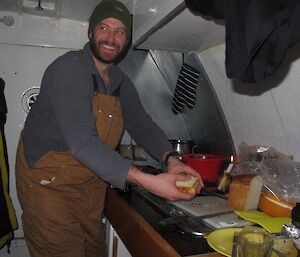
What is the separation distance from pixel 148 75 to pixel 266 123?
887 mm

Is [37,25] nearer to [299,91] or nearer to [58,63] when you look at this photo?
[58,63]

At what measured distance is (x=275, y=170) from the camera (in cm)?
120

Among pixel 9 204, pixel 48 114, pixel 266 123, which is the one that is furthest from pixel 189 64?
pixel 9 204

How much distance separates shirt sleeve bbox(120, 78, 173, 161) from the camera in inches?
62.9

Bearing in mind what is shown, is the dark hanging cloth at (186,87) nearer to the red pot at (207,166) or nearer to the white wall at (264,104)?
the white wall at (264,104)

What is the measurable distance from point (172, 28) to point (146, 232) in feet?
2.70

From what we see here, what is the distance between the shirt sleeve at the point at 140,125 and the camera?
160 centimetres

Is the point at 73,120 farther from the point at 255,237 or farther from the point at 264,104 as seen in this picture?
the point at 264,104

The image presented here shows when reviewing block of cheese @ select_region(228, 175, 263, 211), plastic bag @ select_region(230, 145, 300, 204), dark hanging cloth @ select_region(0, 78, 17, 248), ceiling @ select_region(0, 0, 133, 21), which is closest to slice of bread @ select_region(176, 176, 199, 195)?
block of cheese @ select_region(228, 175, 263, 211)

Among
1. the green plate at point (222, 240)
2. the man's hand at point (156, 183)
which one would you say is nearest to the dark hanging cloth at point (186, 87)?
the man's hand at point (156, 183)

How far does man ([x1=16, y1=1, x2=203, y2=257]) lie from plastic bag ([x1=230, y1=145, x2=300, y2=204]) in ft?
0.81

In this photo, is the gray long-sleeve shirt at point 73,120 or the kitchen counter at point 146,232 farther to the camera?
the gray long-sleeve shirt at point 73,120

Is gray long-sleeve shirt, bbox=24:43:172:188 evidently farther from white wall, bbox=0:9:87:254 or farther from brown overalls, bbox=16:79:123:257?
white wall, bbox=0:9:87:254

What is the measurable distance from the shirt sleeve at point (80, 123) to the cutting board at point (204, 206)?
10.6 inches
